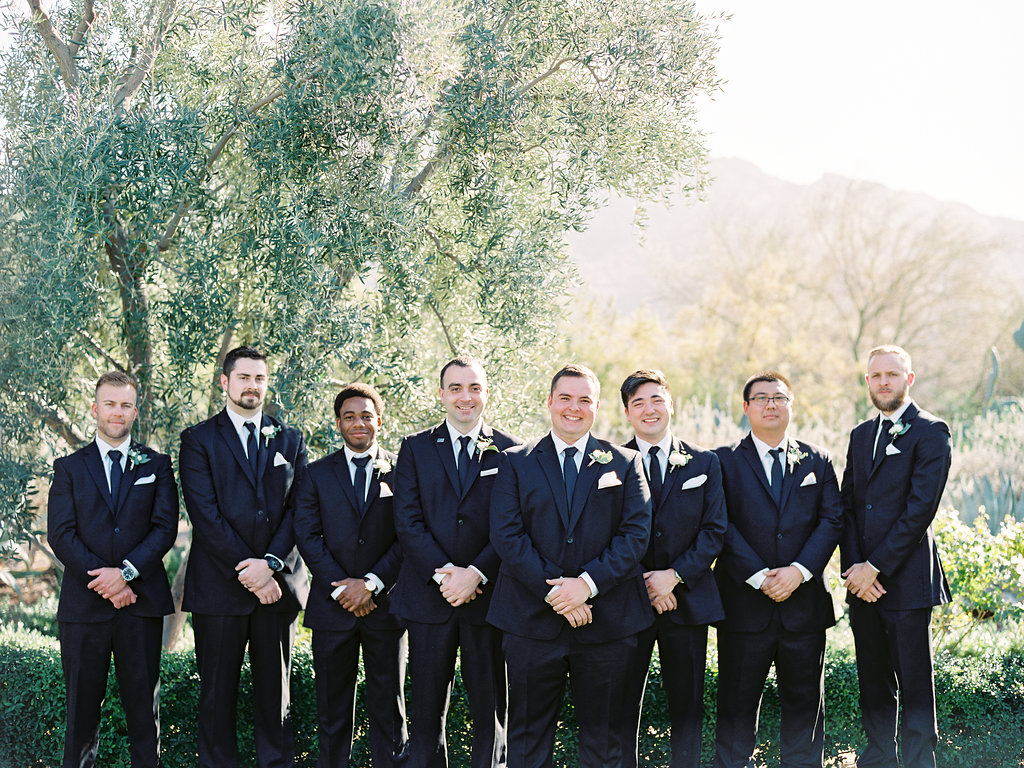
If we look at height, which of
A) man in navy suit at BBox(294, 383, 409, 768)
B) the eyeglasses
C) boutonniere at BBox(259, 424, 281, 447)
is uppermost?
the eyeglasses

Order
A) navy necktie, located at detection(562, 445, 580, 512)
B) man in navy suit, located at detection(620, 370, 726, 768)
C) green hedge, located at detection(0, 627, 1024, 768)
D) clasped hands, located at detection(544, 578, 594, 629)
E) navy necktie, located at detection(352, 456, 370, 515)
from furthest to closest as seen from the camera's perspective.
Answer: green hedge, located at detection(0, 627, 1024, 768) → navy necktie, located at detection(352, 456, 370, 515) → man in navy suit, located at detection(620, 370, 726, 768) → navy necktie, located at detection(562, 445, 580, 512) → clasped hands, located at detection(544, 578, 594, 629)

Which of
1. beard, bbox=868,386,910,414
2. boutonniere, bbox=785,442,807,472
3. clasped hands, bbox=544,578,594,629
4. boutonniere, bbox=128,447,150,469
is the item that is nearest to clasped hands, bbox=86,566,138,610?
boutonniere, bbox=128,447,150,469

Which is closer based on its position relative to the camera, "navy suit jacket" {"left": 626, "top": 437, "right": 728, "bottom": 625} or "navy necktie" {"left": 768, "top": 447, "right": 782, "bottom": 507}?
"navy suit jacket" {"left": 626, "top": 437, "right": 728, "bottom": 625}

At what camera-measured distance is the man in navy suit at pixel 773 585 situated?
4.52 m

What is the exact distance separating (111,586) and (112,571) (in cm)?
8

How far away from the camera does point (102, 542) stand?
4.61 m

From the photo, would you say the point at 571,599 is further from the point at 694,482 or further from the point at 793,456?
the point at 793,456

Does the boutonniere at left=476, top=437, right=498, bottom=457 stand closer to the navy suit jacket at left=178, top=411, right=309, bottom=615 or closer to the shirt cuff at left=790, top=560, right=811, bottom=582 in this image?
the navy suit jacket at left=178, top=411, right=309, bottom=615

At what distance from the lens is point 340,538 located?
15.4ft

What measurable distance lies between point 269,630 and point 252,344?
2.10 m

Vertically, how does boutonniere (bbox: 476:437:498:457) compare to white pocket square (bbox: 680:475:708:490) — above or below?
above

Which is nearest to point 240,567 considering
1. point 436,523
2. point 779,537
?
point 436,523

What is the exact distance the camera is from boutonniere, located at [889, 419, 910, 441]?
463 cm

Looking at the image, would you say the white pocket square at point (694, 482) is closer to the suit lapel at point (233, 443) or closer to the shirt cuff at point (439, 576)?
the shirt cuff at point (439, 576)
